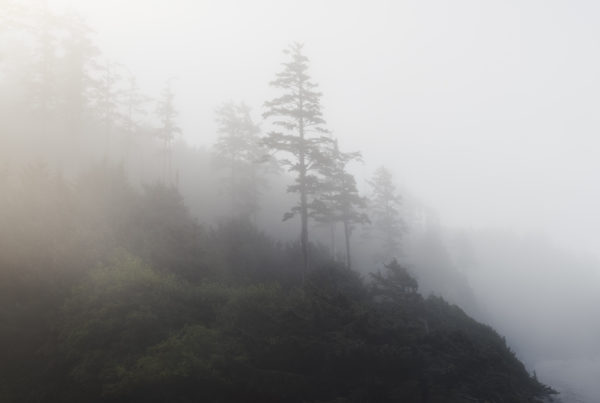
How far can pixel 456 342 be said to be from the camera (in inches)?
649

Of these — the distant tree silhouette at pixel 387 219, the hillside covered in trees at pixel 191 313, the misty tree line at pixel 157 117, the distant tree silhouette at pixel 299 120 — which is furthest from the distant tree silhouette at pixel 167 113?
the distant tree silhouette at pixel 387 219

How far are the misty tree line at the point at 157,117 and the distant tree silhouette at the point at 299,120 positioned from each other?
63mm

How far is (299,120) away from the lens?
2480 cm

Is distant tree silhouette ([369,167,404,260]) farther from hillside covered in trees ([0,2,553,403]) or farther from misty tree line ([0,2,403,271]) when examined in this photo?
hillside covered in trees ([0,2,553,403])

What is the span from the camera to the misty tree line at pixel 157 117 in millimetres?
24719

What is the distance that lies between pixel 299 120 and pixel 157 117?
888 inches

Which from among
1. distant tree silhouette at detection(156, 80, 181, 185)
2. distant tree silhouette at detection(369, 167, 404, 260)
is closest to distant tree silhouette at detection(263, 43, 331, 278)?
distant tree silhouette at detection(156, 80, 181, 185)

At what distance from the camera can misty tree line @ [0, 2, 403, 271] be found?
24.7 meters

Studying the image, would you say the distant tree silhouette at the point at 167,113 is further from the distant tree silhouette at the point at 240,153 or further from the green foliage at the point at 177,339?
the green foliage at the point at 177,339

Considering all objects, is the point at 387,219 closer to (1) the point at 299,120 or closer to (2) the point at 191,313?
(1) the point at 299,120

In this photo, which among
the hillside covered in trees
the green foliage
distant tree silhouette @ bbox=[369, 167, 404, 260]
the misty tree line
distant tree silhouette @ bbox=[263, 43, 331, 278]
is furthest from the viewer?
distant tree silhouette @ bbox=[369, 167, 404, 260]

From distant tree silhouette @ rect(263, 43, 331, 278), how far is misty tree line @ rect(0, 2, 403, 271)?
0.06m

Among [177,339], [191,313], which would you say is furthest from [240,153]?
[177,339]

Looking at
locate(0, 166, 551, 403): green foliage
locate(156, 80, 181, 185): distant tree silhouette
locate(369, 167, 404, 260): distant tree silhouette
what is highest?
locate(156, 80, 181, 185): distant tree silhouette
